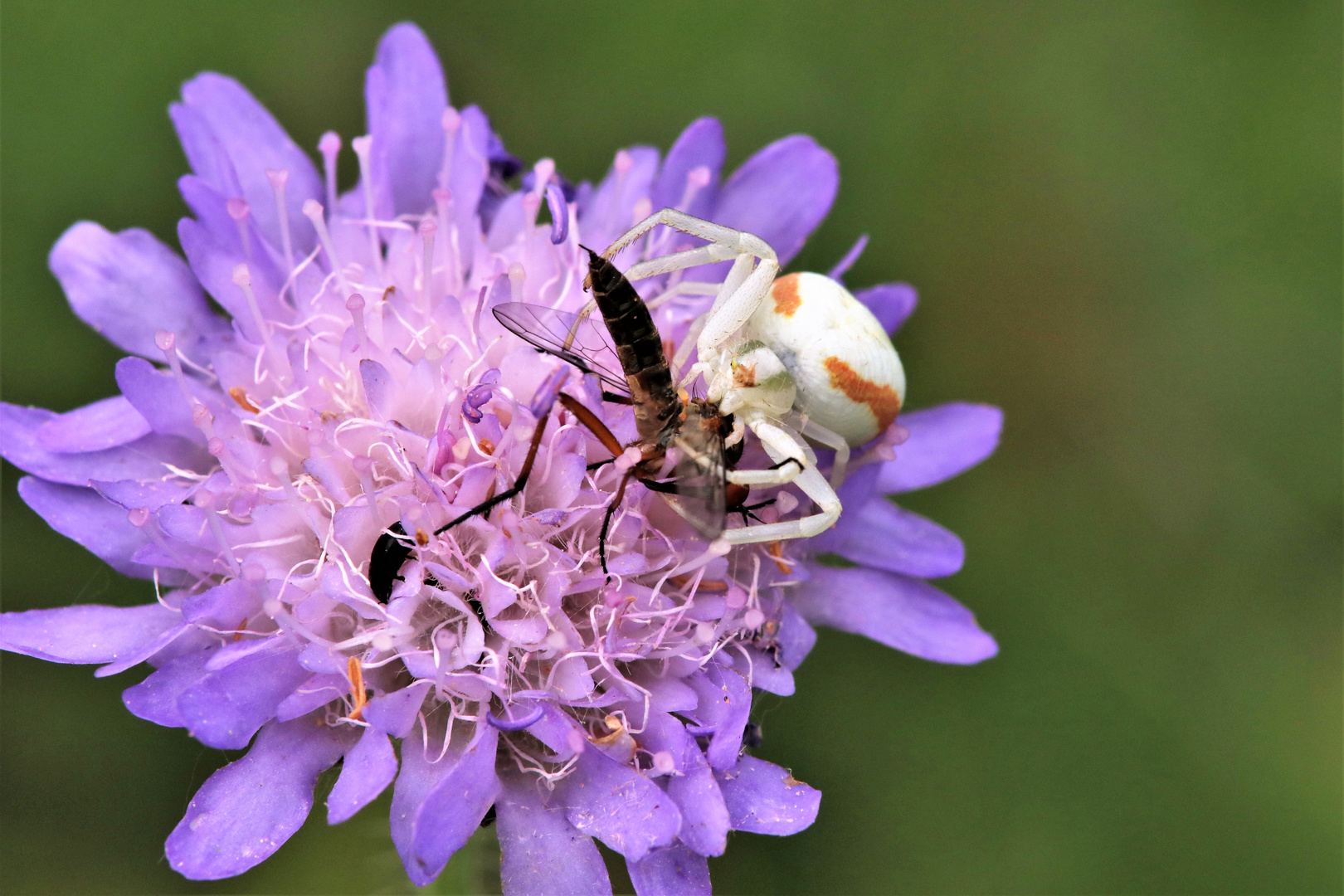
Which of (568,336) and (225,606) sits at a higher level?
(568,336)

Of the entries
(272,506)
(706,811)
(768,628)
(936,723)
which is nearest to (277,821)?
(272,506)

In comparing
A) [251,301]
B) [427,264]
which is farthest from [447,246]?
[251,301]

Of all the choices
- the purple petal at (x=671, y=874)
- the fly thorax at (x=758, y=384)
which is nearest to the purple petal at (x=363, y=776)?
the purple petal at (x=671, y=874)

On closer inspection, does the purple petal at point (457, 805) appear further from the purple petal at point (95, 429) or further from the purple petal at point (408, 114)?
the purple petal at point (408, 114)

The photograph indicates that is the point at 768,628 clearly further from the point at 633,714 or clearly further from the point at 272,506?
the point at 272,506

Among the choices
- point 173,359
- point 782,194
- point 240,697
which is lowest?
point 240,697

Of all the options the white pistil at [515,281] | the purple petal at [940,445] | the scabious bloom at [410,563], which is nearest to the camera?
the scabious bloom at [410,563]

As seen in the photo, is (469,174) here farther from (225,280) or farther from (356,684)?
(356,684)
